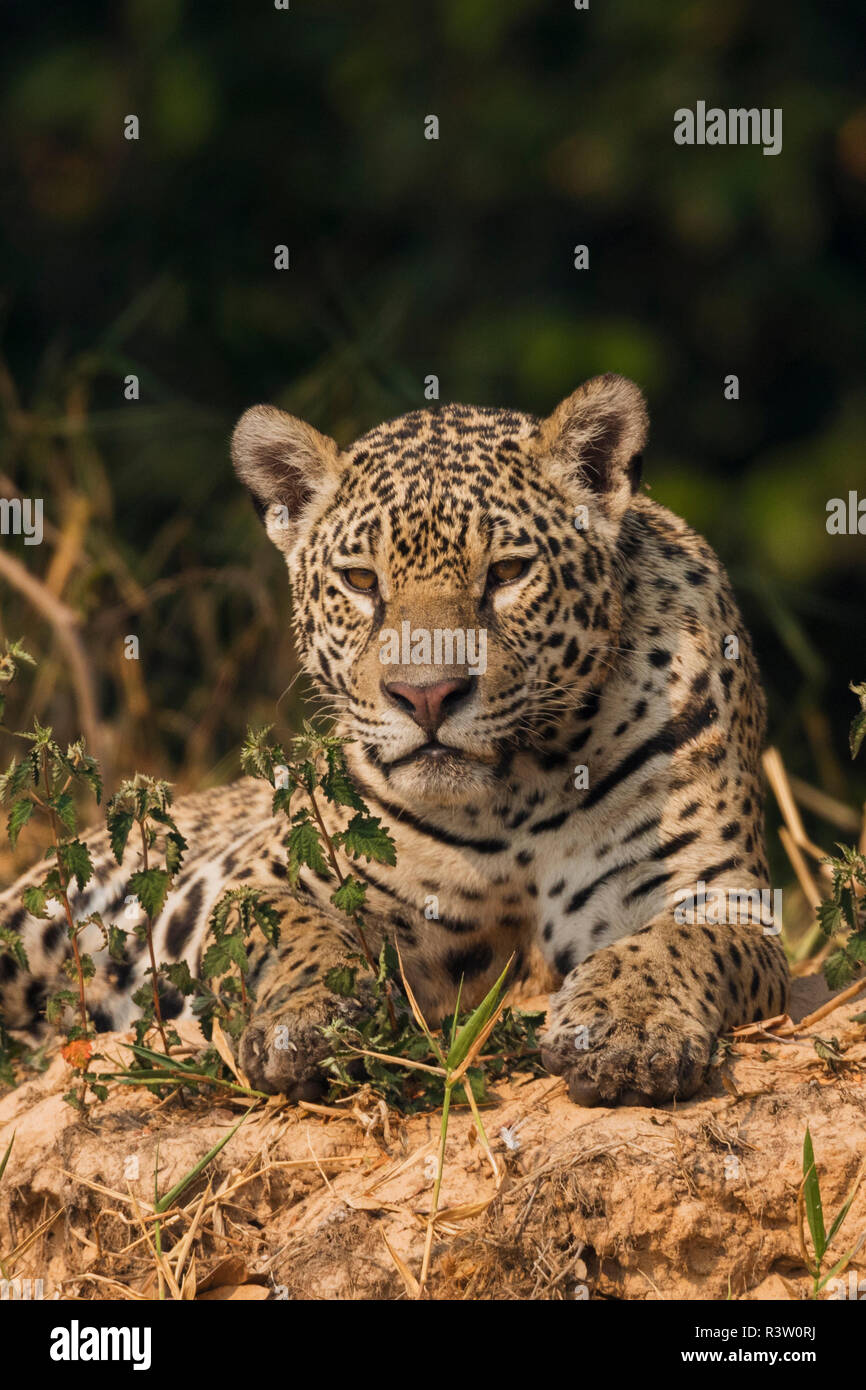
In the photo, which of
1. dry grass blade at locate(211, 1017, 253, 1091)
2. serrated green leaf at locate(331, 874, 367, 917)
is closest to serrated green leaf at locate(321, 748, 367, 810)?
serrated green leaf at locate(331, 874, 367, 917)

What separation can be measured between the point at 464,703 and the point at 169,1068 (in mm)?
1213

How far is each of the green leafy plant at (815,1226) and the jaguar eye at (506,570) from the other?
1.79 metres

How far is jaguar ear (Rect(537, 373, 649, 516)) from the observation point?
574cm

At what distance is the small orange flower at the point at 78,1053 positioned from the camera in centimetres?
503

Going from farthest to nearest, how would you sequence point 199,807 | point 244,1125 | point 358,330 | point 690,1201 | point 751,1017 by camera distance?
1. point 358,330
2. point 199,807
3. point 751,1017
4. point 244,1125
5. point 690,1201

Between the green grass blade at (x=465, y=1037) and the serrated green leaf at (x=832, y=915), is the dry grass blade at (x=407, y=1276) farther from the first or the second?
the serrated green leaf at (x=832, y=915)

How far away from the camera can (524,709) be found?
536 centimetres

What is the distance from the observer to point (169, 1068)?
5.04 metres

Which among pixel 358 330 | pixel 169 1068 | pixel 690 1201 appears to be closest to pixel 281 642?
pixel 358 330

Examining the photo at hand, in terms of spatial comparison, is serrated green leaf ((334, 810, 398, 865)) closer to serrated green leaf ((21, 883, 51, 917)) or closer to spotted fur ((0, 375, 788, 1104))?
spotted fur ((0, 375, 788, 1104))

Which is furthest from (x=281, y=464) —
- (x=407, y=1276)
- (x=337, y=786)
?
(x=407, y=1276)

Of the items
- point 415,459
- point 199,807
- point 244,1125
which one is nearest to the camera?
point 244,1125

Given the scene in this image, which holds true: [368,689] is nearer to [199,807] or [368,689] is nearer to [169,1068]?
[169,1068]

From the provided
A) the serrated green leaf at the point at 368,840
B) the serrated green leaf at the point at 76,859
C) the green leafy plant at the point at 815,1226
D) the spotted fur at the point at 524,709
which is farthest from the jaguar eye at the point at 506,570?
the green leafy plant at the point at 815,1226
